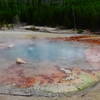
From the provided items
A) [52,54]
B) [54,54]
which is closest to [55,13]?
[54,54]

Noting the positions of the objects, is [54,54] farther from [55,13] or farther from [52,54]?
[55,13]

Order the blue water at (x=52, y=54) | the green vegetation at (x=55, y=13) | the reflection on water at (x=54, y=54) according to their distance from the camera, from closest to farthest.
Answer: the reflection on water at (x=54, y=54) → the blue water at (x=52, y=54) → the green vegetation at (x=55, y=13)

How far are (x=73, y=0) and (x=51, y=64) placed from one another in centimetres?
3225

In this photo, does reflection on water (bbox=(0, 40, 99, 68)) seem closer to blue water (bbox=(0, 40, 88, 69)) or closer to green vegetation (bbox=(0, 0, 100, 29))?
blue water (bbox=(0, 40, 88, 69))

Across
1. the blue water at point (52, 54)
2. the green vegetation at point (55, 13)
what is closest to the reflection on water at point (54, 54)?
the blue water at point (52, 54)

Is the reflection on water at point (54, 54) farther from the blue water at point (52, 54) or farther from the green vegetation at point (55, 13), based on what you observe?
the green vegetation at point (55, 13)

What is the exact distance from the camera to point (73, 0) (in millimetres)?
46812

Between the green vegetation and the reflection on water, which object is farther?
the green vegetation

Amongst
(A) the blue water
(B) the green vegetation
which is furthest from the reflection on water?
(B) the green vegetation

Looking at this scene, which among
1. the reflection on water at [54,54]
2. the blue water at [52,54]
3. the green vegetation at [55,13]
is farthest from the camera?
the green vegetation at [55,13]

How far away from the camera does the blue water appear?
651 inches

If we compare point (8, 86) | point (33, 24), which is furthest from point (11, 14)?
point (8, 86)

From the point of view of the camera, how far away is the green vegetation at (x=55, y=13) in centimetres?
3859

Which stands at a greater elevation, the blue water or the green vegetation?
the blue water
